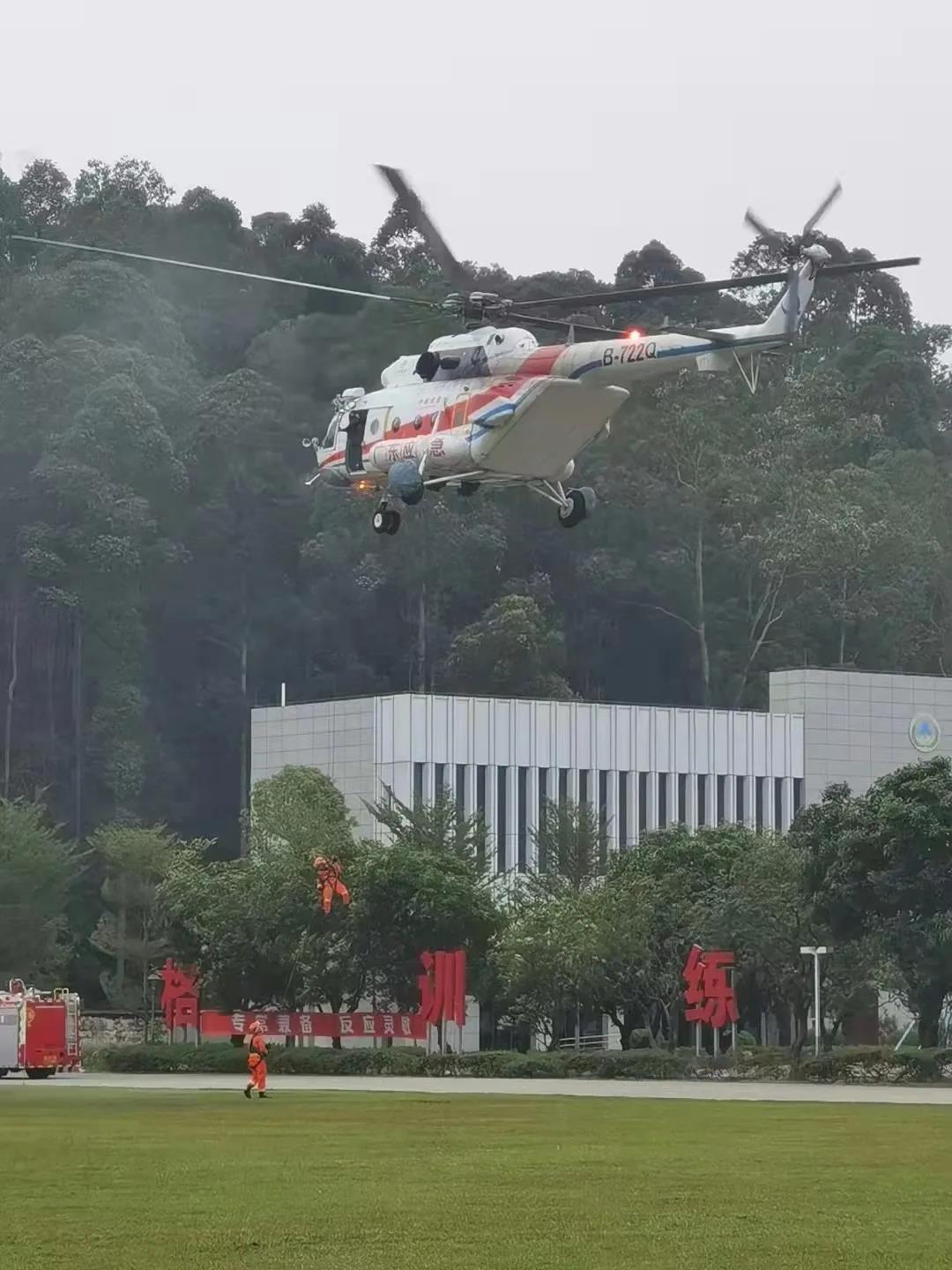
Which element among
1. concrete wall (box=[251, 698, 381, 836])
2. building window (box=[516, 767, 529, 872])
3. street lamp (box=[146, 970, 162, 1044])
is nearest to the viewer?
street lamp (box=[146, 970, 162, 1044])

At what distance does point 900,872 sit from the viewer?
5797cm

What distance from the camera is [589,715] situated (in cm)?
9469

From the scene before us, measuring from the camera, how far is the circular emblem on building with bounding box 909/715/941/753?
323 feet

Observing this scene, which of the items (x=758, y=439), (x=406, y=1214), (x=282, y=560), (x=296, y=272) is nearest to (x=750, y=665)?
(x=758, y=439)

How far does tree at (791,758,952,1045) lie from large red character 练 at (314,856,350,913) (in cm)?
1212

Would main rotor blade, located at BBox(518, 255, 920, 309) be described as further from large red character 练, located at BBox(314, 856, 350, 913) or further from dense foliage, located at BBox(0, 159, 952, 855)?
dense foliage, located at BBox(0, 159, 952, 855)

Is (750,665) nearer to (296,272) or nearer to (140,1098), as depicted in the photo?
(296,272)

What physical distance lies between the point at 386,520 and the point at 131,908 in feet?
167

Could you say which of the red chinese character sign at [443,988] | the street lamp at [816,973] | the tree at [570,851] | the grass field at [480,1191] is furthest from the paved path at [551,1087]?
the tree at [570,851]

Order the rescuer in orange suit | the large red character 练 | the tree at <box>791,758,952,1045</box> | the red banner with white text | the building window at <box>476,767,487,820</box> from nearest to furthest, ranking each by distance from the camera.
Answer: the rescuer in orange suit, the tree at <box>791,758,952,1045</box>, the large red character 练, the red banner with white text, the building window at <box>476,767,487,820</box>

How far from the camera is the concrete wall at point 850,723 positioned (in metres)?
97.4

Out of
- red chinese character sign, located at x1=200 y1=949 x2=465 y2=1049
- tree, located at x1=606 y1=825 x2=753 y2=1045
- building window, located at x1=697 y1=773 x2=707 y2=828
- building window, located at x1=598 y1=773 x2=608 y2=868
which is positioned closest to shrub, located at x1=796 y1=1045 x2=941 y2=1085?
tree, located at x1=606 y1=825 x2=753 y2=1045

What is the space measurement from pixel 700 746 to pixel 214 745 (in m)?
29.9

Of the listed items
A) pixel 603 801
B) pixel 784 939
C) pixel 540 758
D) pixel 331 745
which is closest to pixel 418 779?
pixel 331 745
